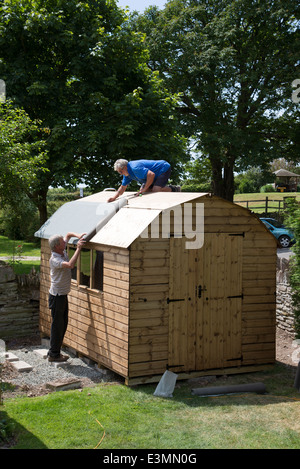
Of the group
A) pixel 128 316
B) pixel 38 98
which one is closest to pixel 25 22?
pixel 38 98

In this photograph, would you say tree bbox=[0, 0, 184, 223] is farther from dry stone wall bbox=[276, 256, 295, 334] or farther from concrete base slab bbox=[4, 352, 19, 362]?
concrete base slab bbox=[4, 352, 19, 362]

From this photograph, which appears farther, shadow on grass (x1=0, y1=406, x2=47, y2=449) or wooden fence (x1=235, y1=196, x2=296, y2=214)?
wooden fence (x1=235, y1=196, x2=296, y2=214)

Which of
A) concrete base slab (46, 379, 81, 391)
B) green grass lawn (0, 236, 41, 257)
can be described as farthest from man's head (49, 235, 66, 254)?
green grass lawn (0, 236, 41, 257)

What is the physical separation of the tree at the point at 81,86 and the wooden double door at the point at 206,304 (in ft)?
25.7

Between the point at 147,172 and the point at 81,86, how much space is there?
820cm

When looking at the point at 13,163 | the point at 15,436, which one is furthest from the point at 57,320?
the point at 13,163

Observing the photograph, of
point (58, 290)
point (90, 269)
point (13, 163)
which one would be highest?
point (13, 163)

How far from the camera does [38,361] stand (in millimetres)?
10180

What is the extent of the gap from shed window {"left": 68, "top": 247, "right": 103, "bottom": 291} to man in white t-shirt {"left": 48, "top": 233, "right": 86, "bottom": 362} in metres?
0.34

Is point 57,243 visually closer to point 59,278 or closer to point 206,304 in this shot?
point 59,278

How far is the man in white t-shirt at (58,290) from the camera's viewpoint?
31.6 feet

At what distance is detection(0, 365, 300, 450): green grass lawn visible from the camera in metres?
6.18

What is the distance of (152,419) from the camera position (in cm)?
695

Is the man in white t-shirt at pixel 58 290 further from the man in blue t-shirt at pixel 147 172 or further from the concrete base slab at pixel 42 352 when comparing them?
the man in blue t-shirt at pixel 147 172
